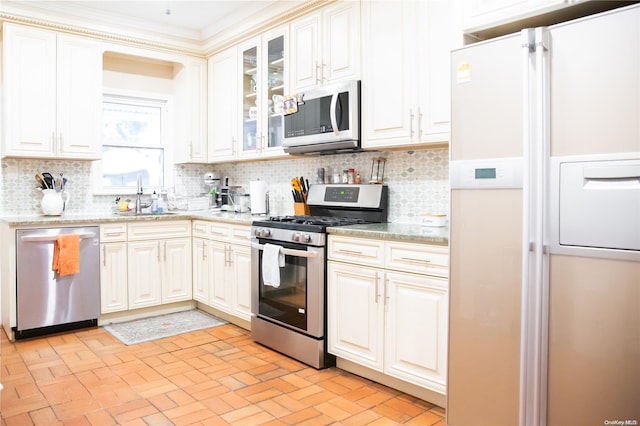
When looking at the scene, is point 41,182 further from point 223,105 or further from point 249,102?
point 249,102

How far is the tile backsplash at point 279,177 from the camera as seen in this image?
3.11 m

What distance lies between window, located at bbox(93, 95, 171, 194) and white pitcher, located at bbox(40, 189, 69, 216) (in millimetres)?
508

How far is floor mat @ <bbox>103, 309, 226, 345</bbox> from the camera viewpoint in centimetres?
368

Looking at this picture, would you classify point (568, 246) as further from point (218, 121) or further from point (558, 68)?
point (218, 121)

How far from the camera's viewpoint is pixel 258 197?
423 cm

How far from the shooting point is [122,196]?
4.65 meters

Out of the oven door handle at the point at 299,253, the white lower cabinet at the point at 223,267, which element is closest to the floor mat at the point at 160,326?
the white lower cabinet at the point at 223,267

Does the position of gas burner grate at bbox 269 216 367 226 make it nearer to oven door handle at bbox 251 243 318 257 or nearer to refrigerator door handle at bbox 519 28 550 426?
oven door handle at bbox 251 243 318 257

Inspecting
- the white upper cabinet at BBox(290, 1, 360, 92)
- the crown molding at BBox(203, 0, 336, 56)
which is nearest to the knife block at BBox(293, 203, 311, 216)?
the white upper cabinet at BBox(290, 1, 360, 92)

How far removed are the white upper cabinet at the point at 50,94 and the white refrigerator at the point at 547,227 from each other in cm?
338

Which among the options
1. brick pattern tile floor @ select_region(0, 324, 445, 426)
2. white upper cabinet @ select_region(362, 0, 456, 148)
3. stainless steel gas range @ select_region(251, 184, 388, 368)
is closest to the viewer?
brick pattern tile floor @ select_region(0, 324, 445, 426)

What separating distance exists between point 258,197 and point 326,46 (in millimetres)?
1475

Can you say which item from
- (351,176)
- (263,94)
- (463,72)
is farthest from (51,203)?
(463,72)

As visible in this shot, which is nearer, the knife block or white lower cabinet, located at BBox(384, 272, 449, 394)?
white lower cabinet, located at BBox(384, 272, 449, 394)
